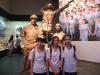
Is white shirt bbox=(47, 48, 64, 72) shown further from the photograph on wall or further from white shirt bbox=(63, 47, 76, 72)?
the photograph on wall

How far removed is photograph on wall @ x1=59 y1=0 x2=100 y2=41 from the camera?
14112 millimetres

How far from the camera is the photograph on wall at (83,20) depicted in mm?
14112

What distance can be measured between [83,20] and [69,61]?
396 inches

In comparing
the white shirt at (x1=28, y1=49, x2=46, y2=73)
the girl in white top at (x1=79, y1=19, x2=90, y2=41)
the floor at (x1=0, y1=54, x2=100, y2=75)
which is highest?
the girl in white top at (x1=79, y1=19, x2=90, y2=41)

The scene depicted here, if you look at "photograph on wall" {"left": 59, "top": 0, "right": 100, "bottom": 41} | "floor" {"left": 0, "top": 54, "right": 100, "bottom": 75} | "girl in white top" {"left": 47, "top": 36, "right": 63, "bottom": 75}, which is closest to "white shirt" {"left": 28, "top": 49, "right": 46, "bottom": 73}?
"girl in white top" {"left": 47, "top": 36, "right": 63, "bottom": 75}

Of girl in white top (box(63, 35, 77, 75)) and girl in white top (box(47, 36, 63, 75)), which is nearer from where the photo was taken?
girl in white top (box(47, 36, 63, 75))

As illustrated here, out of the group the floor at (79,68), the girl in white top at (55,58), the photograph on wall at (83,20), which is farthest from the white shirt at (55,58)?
the photograph on wall at (83,20)

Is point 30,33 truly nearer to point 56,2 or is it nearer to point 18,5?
point 56,2

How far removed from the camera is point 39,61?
5246 millimetres

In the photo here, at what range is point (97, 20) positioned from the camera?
14.0m

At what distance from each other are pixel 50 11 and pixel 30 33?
1.44m

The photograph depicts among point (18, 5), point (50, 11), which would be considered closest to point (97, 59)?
point (50, 11)

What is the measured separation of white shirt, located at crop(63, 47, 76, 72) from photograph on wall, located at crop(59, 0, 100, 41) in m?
8.69

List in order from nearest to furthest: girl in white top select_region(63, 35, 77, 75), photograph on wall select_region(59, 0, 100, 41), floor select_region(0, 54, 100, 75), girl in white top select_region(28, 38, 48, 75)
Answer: girl in white top select_region(28, 38, 48, 75)
girl in white top select_region(63, 35, 77, 75)
floor select_region(0, 54, 100, 75)
photograph on wall select_region(59, 0, 100, 41)
